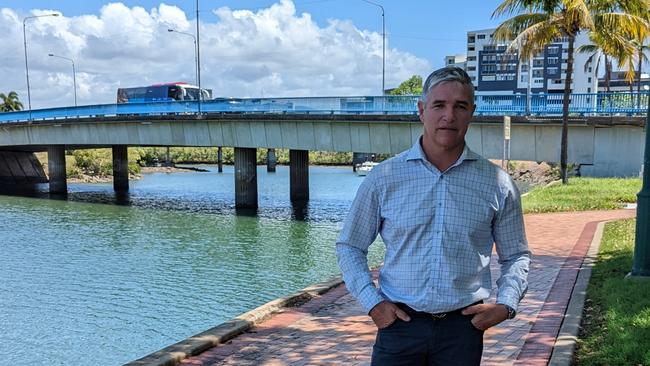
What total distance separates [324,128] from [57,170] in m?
22.1

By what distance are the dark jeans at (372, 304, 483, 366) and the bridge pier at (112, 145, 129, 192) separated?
40198 mm

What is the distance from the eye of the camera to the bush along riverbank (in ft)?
155

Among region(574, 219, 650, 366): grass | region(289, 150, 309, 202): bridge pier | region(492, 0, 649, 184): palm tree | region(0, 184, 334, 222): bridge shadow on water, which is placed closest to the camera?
region(574, 219, 650, 366): grass

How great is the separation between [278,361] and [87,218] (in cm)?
2198

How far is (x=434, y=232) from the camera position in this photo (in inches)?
88.3

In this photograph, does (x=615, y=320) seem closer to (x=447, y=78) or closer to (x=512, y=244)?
(x=512, y=244)

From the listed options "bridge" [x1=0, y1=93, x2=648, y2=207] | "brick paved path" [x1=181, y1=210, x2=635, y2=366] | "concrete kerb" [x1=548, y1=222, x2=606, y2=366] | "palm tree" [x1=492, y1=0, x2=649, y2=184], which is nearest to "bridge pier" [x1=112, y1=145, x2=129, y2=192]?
"bridge" [x1=0, y1=93, x2=648, y2=207]

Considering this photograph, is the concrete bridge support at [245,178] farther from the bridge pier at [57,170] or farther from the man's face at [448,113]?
the man's face at [448,113]

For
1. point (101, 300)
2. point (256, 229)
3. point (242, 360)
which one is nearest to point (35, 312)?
point (101, 300)

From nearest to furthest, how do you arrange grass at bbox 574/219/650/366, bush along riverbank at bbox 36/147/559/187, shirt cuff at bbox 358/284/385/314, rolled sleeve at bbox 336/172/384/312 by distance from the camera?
shirt cuff at bbox 358/284/385/314
rolled sleeve at bbox 336/172/384/312
grass at bbox 574/219/650/366
bush along riverbank at bbox 36/147/559/187

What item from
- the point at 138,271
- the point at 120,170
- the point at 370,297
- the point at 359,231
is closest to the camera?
the point at 370,297

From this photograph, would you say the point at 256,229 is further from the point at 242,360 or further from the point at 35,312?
the point at 242,360

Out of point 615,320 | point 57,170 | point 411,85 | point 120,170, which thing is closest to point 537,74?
point 411,85

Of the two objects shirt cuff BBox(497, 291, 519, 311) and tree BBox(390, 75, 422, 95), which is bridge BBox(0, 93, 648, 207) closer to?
shirt cuff BBox(497, 291, 519, 311)
